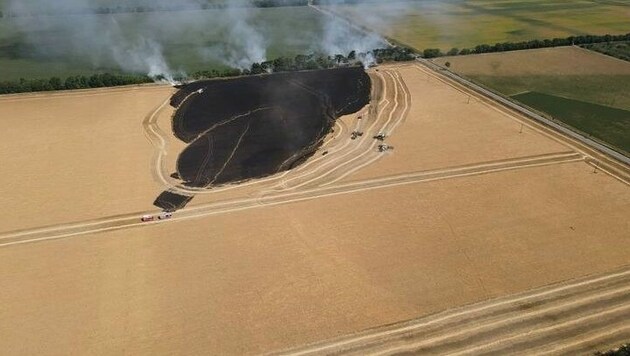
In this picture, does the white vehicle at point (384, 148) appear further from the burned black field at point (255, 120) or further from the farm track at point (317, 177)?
the burned black field at point (255, 120)

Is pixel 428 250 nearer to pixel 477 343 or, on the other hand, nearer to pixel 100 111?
pixel 477 343

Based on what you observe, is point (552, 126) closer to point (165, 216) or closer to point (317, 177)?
point (317, 177)

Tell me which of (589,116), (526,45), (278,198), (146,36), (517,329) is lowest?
(517,329)

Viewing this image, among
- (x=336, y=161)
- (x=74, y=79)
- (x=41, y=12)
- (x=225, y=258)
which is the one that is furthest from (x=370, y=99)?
(x=41, y=12)

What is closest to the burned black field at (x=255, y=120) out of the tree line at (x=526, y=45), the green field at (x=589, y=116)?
the tree line at (x=526, y=45)

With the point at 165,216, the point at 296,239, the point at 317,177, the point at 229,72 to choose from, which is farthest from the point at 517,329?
the point at 229,72

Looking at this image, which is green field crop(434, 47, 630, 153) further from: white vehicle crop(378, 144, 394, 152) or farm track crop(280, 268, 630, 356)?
farm track crop(280, 268, 630, 356)
